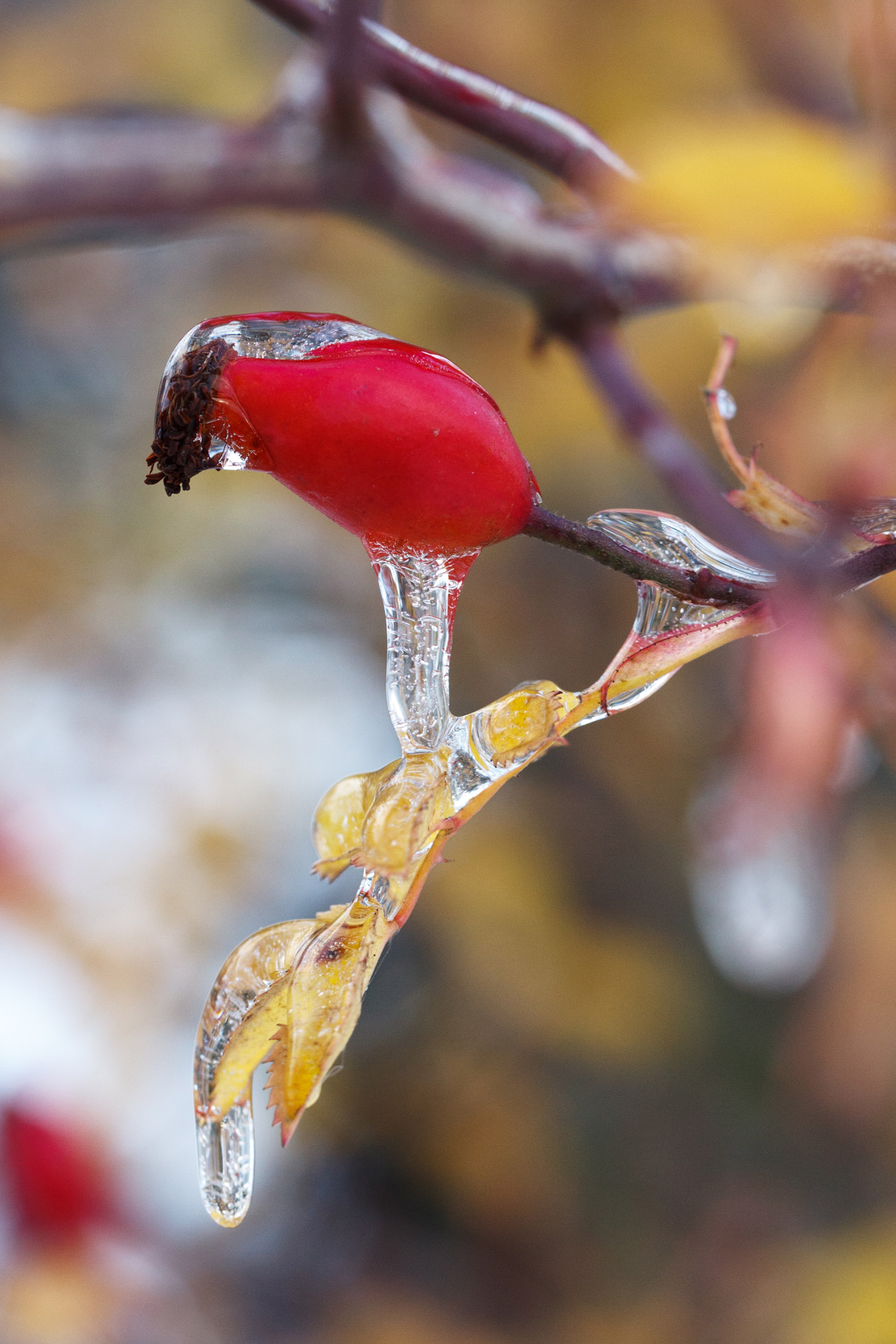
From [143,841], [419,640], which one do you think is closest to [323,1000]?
[419,640]

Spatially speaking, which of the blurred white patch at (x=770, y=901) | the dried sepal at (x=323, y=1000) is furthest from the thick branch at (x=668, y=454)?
the blurred white patch at (x=770, y=901)

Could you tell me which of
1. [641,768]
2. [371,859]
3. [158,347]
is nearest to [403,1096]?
[641,768]

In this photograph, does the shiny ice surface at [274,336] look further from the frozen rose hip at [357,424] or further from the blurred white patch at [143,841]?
the blurred white patch at [143,841]

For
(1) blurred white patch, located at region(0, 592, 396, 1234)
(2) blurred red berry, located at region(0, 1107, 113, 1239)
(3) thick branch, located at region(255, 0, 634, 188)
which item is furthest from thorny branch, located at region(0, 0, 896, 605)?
(2) blurred red berry, located at region(0, 1107, 113, 1239)

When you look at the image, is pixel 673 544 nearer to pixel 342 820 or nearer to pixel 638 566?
pixel 638 566

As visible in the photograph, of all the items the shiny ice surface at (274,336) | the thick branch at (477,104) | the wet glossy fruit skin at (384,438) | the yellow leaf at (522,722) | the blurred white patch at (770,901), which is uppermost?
the thick branch at (477,104)

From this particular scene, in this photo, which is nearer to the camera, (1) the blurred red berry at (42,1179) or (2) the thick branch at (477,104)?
(2) the thick branch at (477,104)
